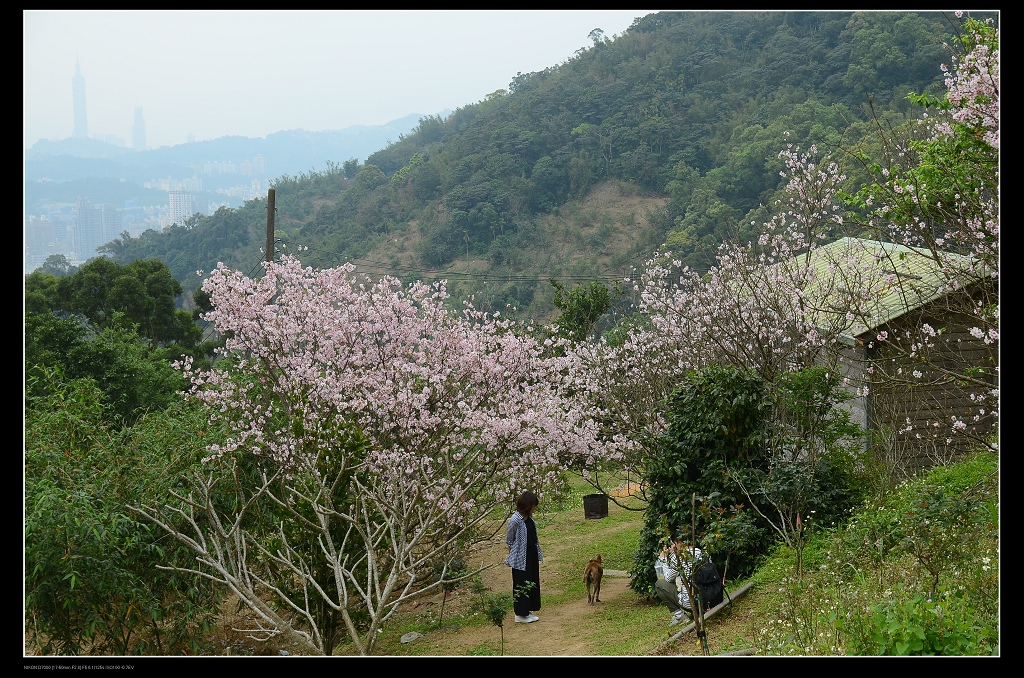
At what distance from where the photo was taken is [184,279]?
2702cm

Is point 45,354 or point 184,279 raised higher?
point 184,279

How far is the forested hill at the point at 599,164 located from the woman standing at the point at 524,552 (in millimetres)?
19259

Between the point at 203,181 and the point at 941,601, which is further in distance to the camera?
the point at 203,181

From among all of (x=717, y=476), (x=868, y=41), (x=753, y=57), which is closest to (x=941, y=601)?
(x=717, y=476)

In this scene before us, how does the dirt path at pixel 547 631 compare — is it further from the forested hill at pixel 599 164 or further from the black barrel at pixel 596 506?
the forested hill at pixel 599 164

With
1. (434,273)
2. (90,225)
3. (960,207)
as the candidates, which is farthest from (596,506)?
(434,273)

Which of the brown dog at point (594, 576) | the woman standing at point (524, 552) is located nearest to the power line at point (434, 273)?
the brown dog at point (594, 576)

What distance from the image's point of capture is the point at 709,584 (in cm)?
572

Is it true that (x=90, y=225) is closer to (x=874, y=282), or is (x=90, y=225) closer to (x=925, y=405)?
(x=874, y=282)

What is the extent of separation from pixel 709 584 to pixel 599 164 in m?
29.9
